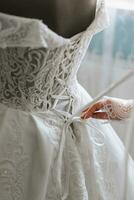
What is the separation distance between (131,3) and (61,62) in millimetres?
493

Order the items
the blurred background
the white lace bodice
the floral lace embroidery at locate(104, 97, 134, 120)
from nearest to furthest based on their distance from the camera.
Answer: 1. the white lace bodice
2. the floral lace embroidery at locate(104, 97, 134, 120)
3. the blurred background

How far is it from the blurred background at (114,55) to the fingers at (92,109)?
370 mm

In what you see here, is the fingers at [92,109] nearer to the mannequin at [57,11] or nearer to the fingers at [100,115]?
the fingers at [100,115]

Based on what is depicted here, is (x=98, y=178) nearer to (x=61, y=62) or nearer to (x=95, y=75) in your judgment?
(x=61, y=62)

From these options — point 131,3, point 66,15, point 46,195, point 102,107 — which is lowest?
point 46,195

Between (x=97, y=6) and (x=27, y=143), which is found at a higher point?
(x=97, y=6)

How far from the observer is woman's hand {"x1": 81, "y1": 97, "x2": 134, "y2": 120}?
68 centimetres

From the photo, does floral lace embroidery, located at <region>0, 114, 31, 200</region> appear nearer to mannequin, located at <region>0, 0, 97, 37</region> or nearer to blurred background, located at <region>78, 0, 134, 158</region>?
mannequin, located at <region>0, 0, 97, 37</region>

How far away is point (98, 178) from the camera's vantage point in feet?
2.34

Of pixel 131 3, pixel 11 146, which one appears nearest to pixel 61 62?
pixel 11 146

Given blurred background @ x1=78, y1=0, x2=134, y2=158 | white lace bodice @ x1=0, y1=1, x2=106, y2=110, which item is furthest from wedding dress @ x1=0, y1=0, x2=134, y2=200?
blurred background @ x1=78, y1=0, x2=134, y2=158

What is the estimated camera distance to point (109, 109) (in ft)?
2.24

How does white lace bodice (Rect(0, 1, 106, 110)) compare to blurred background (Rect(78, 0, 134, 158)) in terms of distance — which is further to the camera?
blurred background (Rect(78, 0, 134, 158))

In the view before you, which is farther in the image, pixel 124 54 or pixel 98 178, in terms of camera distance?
pixel 124 54
